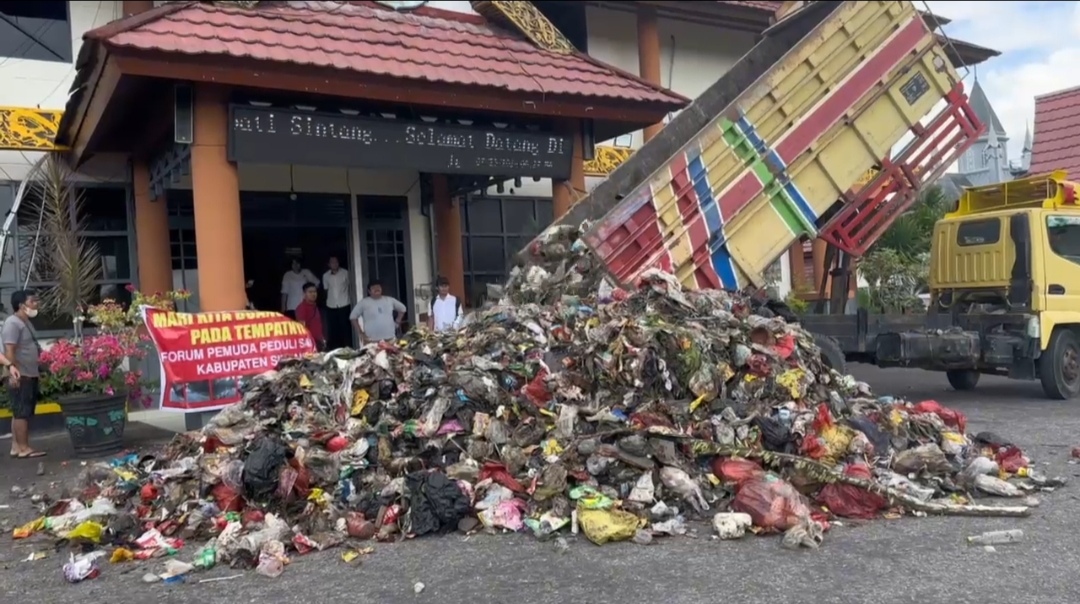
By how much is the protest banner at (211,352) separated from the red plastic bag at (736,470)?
182 inches

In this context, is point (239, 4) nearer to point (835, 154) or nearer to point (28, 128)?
point (28, 128)

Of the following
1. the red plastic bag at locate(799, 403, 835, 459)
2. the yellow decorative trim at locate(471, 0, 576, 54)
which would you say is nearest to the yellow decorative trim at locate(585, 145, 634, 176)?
the yellow decorative trim at locate(471, 0, 576, 54)

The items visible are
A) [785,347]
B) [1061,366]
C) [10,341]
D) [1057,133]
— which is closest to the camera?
[785,347]

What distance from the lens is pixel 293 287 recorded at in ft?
39.1

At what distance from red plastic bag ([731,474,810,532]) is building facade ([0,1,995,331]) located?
212 inches

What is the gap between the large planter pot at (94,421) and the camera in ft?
26.8

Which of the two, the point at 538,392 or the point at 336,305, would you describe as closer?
the point at 538,392

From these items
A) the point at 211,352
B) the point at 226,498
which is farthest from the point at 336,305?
the point at 226,498

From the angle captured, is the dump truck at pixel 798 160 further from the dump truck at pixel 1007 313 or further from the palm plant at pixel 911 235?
the palm plant at pixel 911 235

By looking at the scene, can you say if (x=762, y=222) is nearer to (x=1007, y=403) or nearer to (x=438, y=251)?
(x=1007, y=403)

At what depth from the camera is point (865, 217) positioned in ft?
29.9

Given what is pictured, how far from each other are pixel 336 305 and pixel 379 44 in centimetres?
421

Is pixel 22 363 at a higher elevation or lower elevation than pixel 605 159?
lower

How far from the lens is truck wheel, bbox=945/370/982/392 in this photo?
37.4 feet
